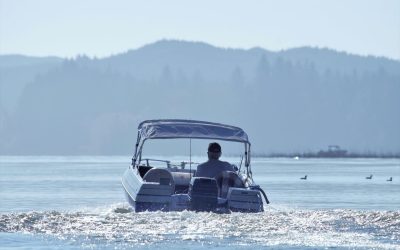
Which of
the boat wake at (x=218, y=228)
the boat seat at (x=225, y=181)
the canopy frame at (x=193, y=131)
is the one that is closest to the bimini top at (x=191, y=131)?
the canopy frame at (x=193, y=131)

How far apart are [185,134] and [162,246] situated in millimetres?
9960

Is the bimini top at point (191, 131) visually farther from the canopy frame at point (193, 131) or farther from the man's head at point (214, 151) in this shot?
the man's head at point (214, 151)

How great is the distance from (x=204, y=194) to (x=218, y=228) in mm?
2724

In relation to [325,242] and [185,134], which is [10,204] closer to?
[185,134]

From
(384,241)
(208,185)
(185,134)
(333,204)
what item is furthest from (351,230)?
(333,204)

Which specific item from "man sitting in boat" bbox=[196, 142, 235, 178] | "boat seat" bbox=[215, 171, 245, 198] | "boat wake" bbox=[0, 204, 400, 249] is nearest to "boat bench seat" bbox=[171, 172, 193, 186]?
"boat seat" bbox=[215, 171, 245, 198]

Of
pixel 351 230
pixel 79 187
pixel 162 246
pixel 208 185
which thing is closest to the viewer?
pixel 162 246

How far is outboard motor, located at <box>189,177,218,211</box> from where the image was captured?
27594 millimetres

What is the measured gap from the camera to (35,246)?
23.3 m

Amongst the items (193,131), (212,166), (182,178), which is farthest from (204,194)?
(182,178)

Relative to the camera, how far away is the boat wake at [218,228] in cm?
2330

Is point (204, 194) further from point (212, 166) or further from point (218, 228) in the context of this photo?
point (218, 228)

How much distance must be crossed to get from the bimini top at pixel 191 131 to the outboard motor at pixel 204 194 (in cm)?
449

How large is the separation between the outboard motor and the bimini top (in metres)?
4.49
